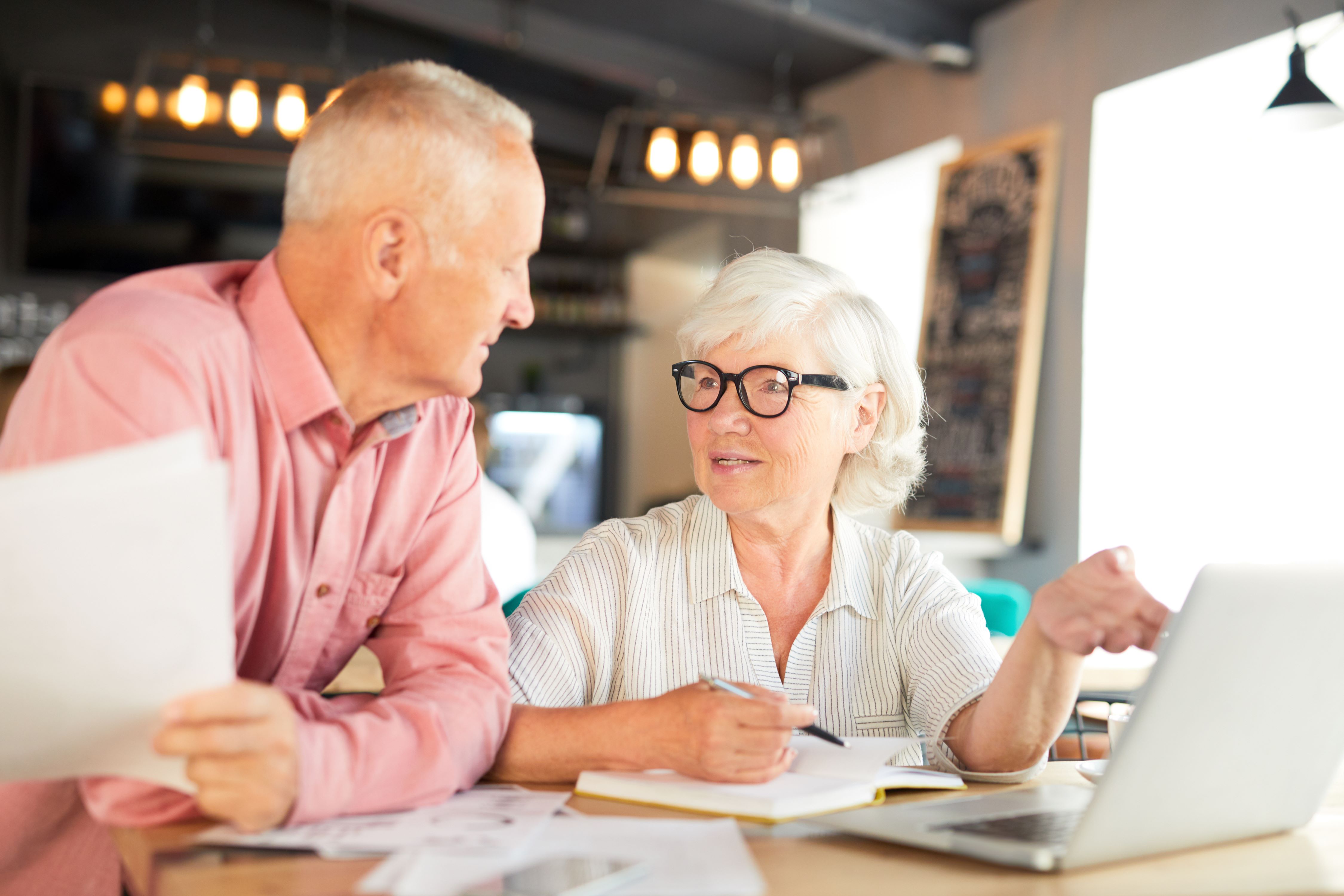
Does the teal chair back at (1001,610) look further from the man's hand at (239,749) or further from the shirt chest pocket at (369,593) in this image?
the man's hand at (239,749)

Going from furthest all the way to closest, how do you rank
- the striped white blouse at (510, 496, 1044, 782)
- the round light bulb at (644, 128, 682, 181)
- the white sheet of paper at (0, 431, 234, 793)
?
the round light bulb at (644, 128, 682, 181)
the striped white blouse at (510, 496, 1044, 782)
the white sheet of paper at (0, 431, 234, 793)

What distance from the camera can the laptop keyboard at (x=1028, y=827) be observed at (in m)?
0.94

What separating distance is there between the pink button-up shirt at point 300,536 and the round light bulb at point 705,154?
138 inches

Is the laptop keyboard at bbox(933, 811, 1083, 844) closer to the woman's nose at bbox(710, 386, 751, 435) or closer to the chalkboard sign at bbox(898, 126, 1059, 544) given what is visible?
the woman's nose at bbox(710, 386, 751, 435)

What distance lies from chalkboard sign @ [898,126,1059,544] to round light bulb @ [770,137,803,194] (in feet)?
3.07

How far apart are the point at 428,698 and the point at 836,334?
884 mm

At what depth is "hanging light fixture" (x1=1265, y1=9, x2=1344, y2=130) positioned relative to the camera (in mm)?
3076

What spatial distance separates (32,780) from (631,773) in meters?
0.56

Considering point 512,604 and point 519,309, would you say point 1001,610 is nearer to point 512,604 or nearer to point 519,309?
point 512,604

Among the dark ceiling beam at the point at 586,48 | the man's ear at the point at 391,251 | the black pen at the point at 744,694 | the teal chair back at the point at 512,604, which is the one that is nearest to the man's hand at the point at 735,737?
the black pen at the point at 744,694

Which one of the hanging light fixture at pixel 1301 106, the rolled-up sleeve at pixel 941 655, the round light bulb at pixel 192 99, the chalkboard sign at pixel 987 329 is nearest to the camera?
the rolled-up sleeve at pixel 941 655

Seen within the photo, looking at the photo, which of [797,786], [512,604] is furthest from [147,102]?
[797,786]

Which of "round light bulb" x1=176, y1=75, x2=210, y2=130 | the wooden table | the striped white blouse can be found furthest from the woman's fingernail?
"round light bulb" x1=176, y1=75, x2=210, y2=130

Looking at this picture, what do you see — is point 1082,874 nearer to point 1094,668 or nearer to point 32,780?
point 32,780
